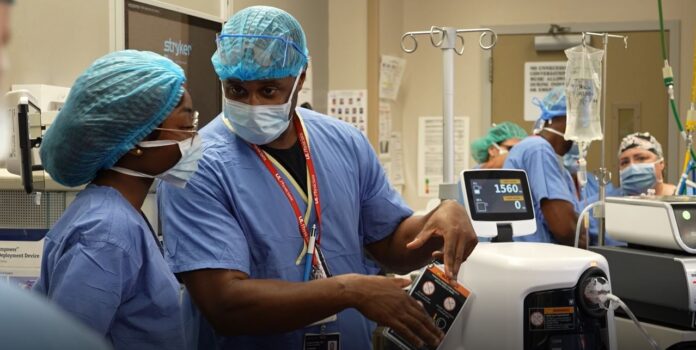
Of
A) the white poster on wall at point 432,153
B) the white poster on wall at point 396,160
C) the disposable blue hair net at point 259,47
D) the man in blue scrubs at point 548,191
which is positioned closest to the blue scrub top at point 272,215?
the disposable blue hair net at point 259,47

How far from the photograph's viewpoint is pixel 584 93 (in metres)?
2.49

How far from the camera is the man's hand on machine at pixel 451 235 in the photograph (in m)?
1.49

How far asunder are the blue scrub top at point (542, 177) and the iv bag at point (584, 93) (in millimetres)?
339

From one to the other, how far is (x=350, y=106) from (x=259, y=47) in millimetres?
3030

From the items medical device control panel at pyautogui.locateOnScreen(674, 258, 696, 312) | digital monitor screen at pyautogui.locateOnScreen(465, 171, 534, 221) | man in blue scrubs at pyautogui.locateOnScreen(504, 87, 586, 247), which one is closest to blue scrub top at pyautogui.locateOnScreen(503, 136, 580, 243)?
man in blue scrubs at pyautogui.locateOnScreen(504, 87, 586, 247)

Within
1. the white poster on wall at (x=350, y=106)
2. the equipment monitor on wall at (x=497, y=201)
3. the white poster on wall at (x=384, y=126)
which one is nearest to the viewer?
the equipment monitor on wall at (x=497, y=201)

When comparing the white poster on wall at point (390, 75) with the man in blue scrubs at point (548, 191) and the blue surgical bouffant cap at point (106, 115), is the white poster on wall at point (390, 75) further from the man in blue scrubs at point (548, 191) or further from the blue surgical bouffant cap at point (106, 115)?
the blue surgical bouffant cap at point (106, 115)

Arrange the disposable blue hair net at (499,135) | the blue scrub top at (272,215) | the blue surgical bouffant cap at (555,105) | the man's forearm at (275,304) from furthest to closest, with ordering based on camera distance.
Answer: the disposable blue hair net at (499,135) < the blue surgical bouffant cap at (555,105) < the blue scrub top at (272,215) < the man's forearm at (275,304)

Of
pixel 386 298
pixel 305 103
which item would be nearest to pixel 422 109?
pixel 305 103

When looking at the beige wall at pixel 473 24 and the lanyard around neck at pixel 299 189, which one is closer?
the lanyard around neck at pixel 299 189

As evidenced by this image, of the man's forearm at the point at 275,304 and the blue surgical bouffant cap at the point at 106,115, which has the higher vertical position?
the blue surgical bouffant cap at the point at 106,115

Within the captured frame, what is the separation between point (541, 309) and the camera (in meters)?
1.53

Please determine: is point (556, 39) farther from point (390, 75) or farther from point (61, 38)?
point (61, 38)

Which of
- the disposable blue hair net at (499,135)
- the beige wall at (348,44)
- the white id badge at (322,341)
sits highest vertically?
the beige wall at (348,44)
